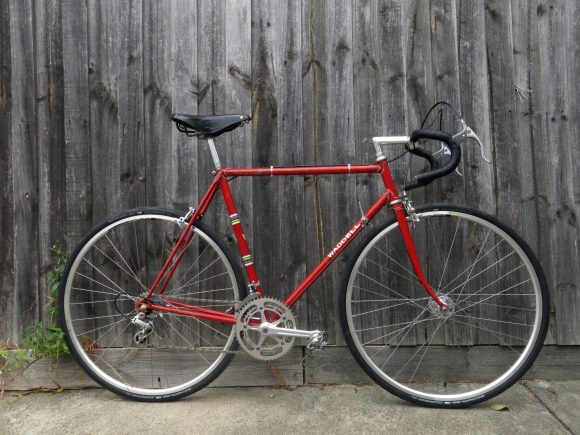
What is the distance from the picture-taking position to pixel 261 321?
2445mm

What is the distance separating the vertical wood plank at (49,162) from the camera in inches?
108

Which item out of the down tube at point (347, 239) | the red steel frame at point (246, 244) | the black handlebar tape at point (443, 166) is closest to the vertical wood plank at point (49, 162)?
the red steel frame at point (246, 244)

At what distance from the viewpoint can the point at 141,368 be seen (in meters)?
2.77

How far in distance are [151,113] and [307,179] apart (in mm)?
991

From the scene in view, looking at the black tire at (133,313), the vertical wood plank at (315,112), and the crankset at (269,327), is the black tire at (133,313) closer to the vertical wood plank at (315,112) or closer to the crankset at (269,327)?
the crankset at (269,327)

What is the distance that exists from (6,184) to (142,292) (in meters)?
1.02

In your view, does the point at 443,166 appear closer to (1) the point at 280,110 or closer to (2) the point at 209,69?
(1) the point at 280,110

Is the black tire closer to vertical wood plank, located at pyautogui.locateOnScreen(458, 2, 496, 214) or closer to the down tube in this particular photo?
the down tube

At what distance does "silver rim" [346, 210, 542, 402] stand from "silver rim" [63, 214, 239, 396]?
851 millimetres

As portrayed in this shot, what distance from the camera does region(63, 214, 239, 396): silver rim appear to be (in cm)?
275

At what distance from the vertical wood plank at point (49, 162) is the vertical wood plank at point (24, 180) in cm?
3

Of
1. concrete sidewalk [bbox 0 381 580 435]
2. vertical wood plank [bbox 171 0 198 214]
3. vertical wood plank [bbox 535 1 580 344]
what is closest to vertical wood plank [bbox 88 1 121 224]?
vertical wood plank [bbox 171 0 198 214]

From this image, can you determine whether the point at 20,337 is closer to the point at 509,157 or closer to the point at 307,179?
the point at 307,179

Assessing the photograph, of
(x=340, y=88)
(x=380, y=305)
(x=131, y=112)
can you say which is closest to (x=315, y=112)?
(x=340, y=88)
